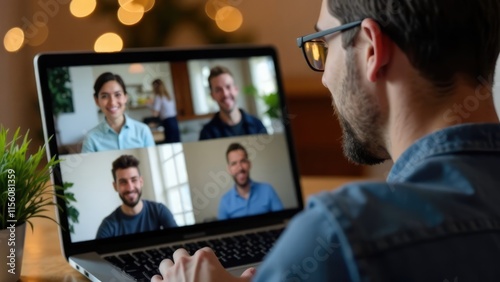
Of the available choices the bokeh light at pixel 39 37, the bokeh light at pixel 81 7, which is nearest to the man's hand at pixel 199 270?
the bokeh light at pixel 81 7

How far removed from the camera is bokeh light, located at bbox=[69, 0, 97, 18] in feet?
9.88

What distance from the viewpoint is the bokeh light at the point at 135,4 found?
2852 millimetres

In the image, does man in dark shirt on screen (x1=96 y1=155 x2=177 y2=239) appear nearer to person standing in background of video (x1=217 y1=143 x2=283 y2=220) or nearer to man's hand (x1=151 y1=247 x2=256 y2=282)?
person standing in background of video (x1=217 y1=143 x2=283 y2=220)

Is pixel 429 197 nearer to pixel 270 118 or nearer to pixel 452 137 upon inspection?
pixel 452 137

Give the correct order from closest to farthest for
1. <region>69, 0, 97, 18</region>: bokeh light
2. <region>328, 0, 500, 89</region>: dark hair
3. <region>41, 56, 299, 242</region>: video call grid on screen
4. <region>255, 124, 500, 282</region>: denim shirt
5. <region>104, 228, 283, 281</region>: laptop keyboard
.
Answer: <region>255, 124, 500, 282</region>: denim shirt
<region>328, 0, 500, 89</region>: dark hair
<region>104, 228, 283, 281</region>: laptop keyboard
<region>41, 56, 299, 242</region>: video call grid on screen
<region>69, 0, 97, 18</region>: bokeh light

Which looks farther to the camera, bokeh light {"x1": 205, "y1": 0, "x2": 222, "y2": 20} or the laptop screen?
bokeh light {"x1": 205, "y1": 0, "x2": 222, "y2": 20}

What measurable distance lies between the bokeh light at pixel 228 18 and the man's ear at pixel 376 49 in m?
2.53

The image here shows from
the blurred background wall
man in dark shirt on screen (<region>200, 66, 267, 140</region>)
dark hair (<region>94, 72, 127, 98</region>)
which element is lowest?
man in dark shirt on screen (<region>200, 66, 267, 140</region>)

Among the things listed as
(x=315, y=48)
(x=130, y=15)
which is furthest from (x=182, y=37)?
(x=315, y=48)

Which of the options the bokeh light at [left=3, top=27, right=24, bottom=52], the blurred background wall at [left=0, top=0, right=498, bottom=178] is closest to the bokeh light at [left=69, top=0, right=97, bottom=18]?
the blurred background wall at [left=0, top=0, right=498, bottom=178]

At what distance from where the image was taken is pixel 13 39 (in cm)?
328

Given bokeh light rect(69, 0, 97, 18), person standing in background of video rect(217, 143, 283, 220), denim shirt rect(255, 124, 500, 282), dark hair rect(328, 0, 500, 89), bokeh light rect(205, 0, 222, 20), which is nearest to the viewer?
denim shirt rect(255, 124, 500, 282)

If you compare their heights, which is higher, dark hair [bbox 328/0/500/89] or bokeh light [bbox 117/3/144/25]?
bokeh light [bbox 117/3/144/25]

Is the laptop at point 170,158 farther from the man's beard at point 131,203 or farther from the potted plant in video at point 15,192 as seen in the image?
the potted plant in video at point 15,192
